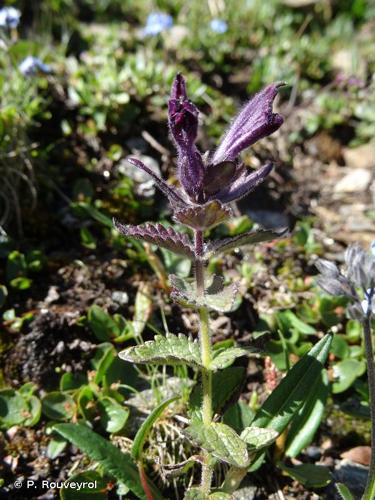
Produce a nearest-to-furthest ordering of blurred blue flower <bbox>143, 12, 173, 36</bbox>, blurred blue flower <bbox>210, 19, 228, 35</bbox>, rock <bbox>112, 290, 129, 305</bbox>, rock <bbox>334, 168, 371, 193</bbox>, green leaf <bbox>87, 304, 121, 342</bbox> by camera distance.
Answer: green leaf <bbox>87, 304, 121, 342</bbox> → rock <bbox>112, 290, 129, 305</bbox> → rock <bbox>334, 168, 371, 193</bbox> → blurred blue flower <bbox>143, 12, 173, 36</bbox> → blurred blue flower <bbox>210, 19, 228, 35</bbox>

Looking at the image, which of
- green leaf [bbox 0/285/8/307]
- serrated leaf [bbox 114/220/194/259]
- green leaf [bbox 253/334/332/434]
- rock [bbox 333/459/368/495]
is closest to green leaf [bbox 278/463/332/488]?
rock [bbox 333/459/368/495]

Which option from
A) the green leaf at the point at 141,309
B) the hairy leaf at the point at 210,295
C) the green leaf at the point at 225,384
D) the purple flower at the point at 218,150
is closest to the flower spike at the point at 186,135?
the purple flower at the point at 218,150

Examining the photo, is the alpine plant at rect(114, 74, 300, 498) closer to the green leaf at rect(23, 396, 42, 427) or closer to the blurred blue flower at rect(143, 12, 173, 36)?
the green leaf at rect(23, 396, 42, 427)

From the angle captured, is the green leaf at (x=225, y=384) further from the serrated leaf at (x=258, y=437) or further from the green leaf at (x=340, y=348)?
the green leaf at (x=340, y=348)

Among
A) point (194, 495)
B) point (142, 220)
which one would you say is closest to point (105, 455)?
point (194, 495)

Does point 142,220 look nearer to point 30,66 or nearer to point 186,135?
Answer: point 30,66

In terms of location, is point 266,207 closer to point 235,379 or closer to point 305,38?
point 235,379

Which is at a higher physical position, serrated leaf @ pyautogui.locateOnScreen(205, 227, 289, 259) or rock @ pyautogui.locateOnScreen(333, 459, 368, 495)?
serrated leaf @ pyautogui.locateOnScreen(205, 227, 289, 259)
